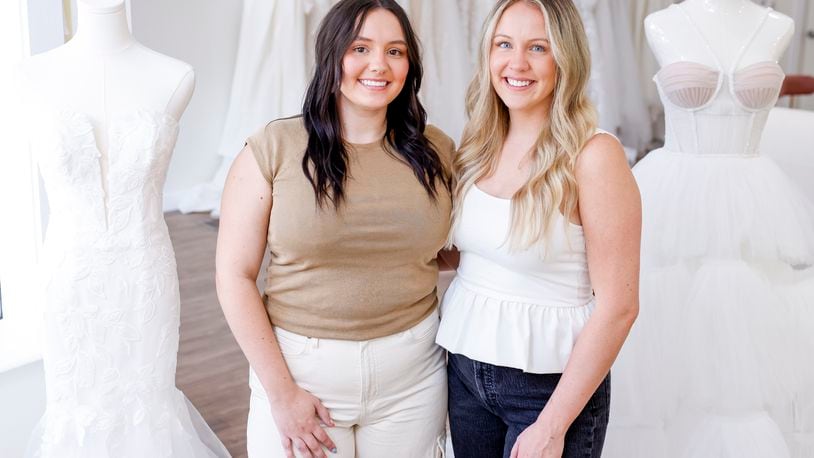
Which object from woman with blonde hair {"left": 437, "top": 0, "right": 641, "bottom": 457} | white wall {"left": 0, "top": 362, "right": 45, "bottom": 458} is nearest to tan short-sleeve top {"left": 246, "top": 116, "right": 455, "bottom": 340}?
woman with blonde hair {"left": 437, "top": 0, "right": 641, "bottom": 457}

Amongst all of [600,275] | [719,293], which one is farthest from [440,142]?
[719,293]

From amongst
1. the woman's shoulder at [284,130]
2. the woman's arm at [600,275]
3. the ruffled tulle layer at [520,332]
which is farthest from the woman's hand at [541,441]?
the woman's shoulder at [284,130]

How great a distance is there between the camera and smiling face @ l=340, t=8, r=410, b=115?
1.72 metres

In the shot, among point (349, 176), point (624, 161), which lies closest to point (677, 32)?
point (624, 161)

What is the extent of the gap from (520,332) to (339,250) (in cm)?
37

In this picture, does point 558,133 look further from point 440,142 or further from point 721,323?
point 721,323

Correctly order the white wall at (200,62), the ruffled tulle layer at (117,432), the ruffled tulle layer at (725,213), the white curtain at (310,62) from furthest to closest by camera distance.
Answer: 1. the white wall at (200,62)
2. the white curtain at (310,62)
3. the ruffled tulle layer at (725,213)
4. the ruffled tulle layer at (117,432)

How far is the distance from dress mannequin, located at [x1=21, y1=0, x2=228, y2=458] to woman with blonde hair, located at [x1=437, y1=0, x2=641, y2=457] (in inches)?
27.4

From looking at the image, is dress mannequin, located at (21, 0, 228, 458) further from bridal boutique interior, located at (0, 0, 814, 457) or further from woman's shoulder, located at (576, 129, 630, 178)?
woman's shoulder, located at (576, 129, 630, 178)

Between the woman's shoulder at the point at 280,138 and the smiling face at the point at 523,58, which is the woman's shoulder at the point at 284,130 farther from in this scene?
the smiling face at the point at 523,58

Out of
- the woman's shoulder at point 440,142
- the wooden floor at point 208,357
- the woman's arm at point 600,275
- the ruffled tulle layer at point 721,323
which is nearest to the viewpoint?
the woman's arm at point 600,275

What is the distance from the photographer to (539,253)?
1.65 meters

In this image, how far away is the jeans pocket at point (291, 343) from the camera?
1.73 metres

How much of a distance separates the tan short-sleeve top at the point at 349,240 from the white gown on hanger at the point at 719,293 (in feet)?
3.71
